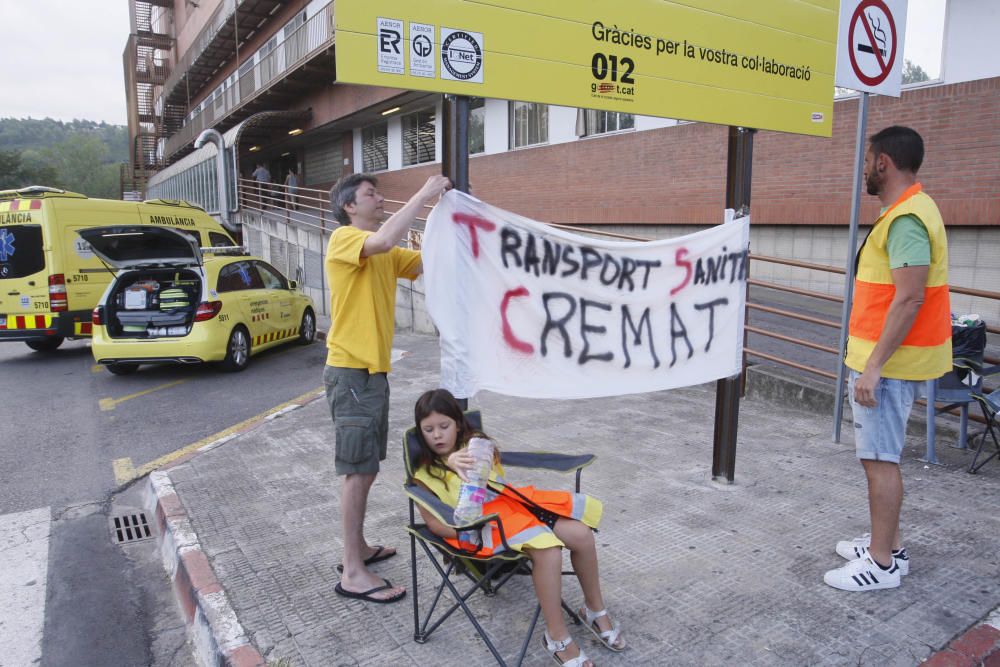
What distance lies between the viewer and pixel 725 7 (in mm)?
4066

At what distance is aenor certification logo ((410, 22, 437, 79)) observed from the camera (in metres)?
2.85

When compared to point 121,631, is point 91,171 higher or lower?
higher

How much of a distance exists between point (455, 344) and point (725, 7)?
8.63 ft

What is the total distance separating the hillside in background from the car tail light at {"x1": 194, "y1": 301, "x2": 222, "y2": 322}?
181ft

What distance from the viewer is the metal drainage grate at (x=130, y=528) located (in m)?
4.43

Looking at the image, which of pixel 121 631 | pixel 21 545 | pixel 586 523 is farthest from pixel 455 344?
pixel 21 545

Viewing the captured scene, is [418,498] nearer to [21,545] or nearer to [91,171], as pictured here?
[21,545]

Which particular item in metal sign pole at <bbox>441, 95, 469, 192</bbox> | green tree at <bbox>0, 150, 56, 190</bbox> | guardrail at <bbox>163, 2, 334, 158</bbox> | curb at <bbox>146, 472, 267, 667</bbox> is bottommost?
curb at <bbox>146, 472, 267, 667</bbox>

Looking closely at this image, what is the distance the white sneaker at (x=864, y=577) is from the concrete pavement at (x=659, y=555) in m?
0.06

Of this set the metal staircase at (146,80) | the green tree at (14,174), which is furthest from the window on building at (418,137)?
the green tree at (14,174)

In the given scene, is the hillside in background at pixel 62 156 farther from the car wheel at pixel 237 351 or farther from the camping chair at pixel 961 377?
the camping chair at pixel 961 377

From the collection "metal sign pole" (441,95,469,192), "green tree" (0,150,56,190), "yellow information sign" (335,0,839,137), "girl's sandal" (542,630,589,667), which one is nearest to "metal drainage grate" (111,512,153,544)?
"girl's sandal" (542,630,589,667)

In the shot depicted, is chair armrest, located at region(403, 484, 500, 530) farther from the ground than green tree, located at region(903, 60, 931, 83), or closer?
closer

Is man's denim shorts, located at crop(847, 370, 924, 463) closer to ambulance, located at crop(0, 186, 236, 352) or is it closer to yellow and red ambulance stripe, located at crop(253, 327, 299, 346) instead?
yellow and red ambulance stripe, located at crop(253, 327, 299, 346)
